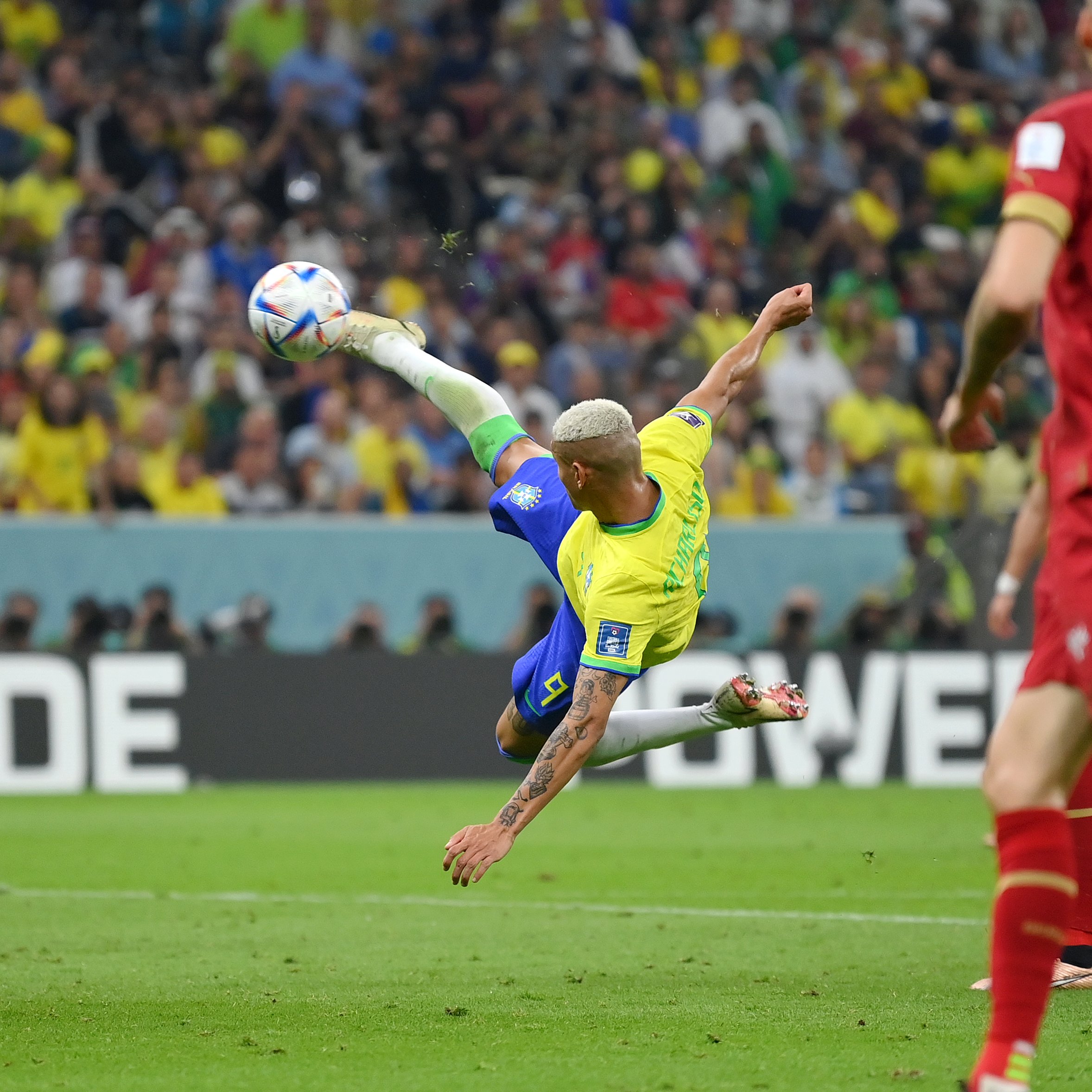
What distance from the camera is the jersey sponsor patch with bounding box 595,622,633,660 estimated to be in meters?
6.16

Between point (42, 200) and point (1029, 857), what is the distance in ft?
45.3

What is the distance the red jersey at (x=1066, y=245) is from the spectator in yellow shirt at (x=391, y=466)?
11.1 m

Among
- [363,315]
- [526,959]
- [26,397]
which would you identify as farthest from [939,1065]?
[26,397]

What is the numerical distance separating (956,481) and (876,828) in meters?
4.86

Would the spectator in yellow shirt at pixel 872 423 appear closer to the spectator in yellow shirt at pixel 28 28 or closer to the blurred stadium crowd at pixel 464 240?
the blurred stadium crowd at pixel 464 240

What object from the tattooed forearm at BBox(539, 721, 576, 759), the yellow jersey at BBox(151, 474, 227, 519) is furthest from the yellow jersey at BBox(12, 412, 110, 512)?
the tattooed forearm at BBox(539, 721, 576, 759)

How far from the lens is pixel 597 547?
653 cm

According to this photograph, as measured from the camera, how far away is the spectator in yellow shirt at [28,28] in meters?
17.2

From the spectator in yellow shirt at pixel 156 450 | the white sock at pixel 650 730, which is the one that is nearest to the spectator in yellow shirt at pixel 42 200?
the spectator in yellow shirt at pixel 156 450

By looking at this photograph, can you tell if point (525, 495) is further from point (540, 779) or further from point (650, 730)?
point (540, 779)

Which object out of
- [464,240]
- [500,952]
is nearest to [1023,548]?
[500,952]

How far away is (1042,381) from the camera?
1786 cm

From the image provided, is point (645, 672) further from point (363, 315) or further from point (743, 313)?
point (363, 315)

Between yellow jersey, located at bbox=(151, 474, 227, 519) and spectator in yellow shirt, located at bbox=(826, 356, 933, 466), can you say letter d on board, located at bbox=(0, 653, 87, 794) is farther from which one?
spectator in yellow shirt, located at bbox=(826, 356, 933, 466)
